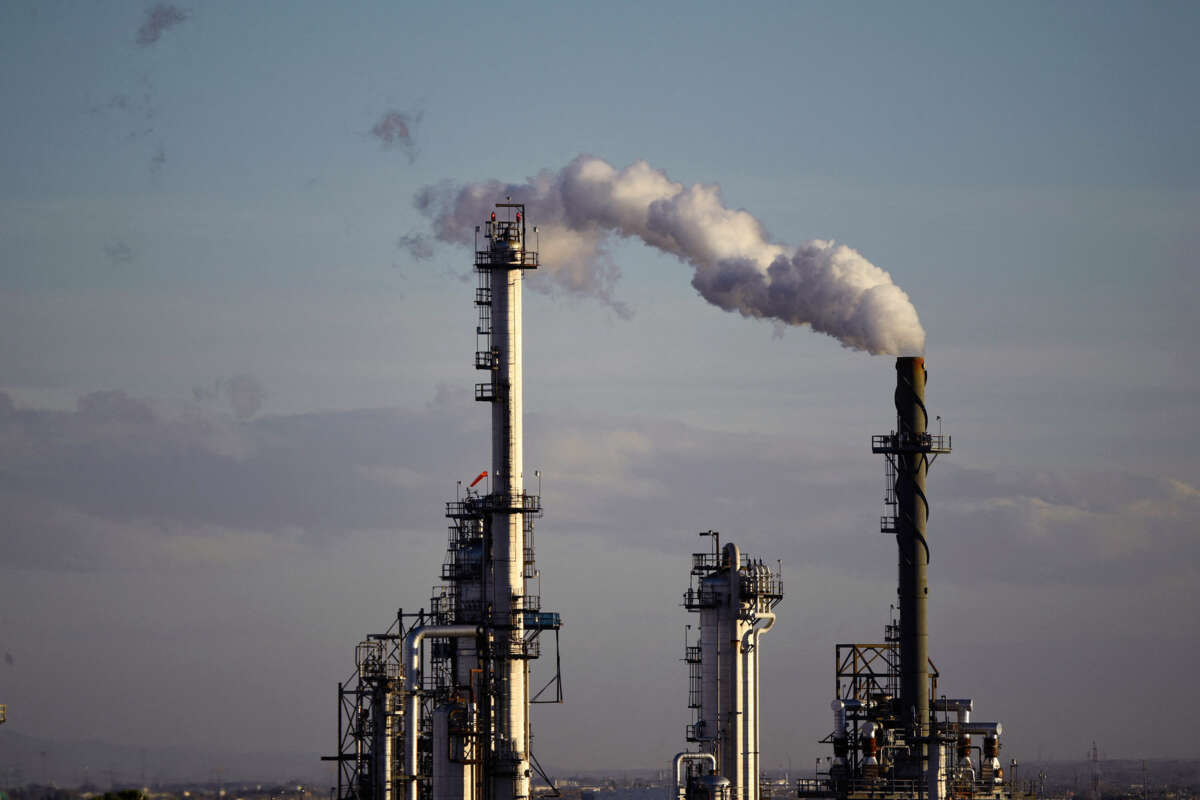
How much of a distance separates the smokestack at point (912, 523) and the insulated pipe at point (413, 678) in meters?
18.9

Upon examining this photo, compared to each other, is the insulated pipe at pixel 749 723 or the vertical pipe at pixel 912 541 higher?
the vertical pipe at pixel 912 541

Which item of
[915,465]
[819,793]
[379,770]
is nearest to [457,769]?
[379,770]

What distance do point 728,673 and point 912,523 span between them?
10.3m

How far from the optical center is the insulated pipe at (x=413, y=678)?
7906cm

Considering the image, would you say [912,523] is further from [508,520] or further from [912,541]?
[508,520]

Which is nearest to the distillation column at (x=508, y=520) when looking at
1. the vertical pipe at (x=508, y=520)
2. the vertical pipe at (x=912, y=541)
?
the vertical pipe at (x=508, y=520)

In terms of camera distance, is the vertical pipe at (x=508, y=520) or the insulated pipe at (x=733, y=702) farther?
the insulated pipe at (x=733, y=702)

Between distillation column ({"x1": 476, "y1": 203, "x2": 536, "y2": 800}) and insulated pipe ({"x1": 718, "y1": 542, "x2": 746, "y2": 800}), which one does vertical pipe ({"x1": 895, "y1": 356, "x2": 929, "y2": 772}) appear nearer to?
insulated pipe ({"x1": 718, "y1": 542, "x2": 746, "y2": 800})

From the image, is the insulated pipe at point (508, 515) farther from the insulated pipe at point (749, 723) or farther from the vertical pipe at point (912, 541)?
the vertical pipe at point (912, 541)

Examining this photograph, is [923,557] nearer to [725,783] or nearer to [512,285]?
[725,783]

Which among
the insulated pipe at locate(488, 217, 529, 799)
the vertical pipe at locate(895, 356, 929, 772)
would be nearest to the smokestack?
the vertical pipe at locate(895, 356, 929, 772)

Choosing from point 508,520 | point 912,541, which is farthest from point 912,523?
point 508,520

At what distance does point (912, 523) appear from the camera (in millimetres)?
84938

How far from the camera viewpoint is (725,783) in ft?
265
